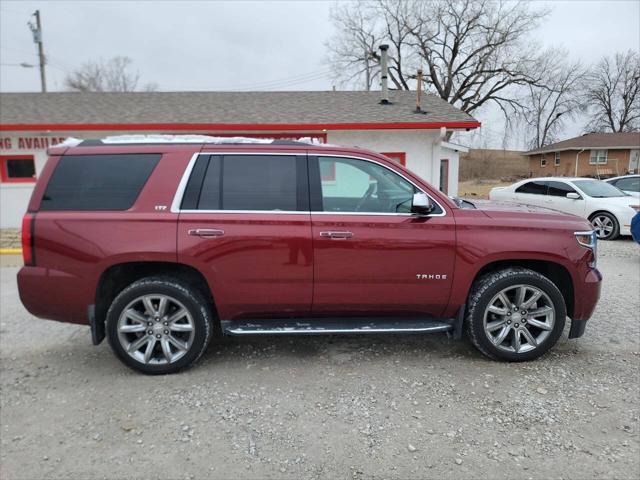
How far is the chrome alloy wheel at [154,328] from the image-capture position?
3.53 meters

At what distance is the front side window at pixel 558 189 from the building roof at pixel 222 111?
8.60ft

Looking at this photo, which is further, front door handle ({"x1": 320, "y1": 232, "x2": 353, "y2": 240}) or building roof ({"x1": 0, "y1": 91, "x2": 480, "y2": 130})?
building roof ({"x1": 0, "y1": 91, "x2": 480, "y2": 130})

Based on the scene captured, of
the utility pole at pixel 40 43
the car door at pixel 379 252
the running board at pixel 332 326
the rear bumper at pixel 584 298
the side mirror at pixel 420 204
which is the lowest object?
the running board at pixel 332 326

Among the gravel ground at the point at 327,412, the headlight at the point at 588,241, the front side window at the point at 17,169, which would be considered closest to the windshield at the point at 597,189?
the gravel ground at the point at 327,412

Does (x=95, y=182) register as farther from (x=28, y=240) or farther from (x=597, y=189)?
(x=597, y=189)

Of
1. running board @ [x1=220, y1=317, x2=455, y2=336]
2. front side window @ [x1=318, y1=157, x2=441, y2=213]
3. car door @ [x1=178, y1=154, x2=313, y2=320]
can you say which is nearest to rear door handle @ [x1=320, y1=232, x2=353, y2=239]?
car door @ [x1=178, y1=154, x2=313, y2=320]

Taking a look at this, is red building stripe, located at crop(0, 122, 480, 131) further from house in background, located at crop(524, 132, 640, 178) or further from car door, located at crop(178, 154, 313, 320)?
house in background, located at crop(524, 132, 640, 178)

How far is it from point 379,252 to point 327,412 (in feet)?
4.29

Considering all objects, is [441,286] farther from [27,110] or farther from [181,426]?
[27,110]

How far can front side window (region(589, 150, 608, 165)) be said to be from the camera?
38.3 m

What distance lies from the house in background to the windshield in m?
30.5

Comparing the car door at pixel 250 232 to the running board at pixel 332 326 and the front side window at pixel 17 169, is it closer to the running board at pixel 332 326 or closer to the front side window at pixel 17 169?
the running board at pixel 332 326

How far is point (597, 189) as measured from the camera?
34.3 feet

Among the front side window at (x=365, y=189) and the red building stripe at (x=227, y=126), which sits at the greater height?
the red building stripe at (x=227, y=126)
